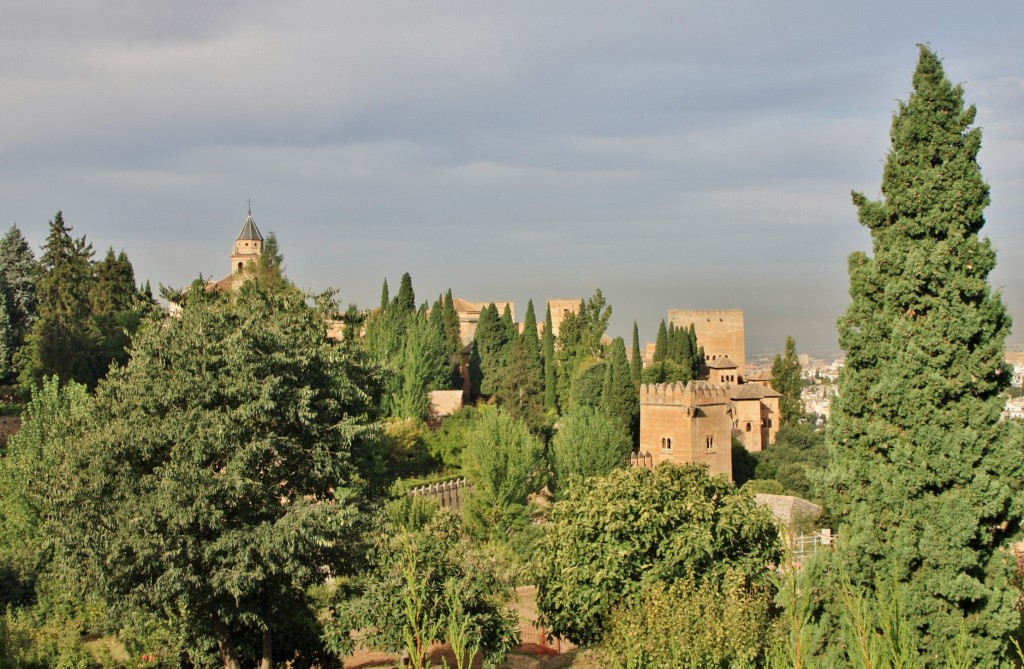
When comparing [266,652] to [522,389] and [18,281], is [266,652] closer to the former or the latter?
[522,389]

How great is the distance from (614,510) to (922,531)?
17.2 ft

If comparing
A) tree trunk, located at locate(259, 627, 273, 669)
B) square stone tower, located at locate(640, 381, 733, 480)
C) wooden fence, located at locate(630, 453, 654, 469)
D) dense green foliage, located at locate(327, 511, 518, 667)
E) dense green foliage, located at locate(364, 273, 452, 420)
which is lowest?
tree trunk, located at locate(259, 627, 273, 669)

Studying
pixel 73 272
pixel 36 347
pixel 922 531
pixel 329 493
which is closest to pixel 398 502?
pixel 329 493

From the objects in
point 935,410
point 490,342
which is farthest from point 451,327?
point 935,410

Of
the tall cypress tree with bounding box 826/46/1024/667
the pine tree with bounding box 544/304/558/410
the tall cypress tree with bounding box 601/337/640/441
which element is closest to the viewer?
the tall cypress tree with bounding box 826/46/1024/667

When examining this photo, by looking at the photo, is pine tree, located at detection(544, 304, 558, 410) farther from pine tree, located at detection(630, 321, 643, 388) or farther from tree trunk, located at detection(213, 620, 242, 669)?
tree trunk, located at detection(213, 620, 242, 669)

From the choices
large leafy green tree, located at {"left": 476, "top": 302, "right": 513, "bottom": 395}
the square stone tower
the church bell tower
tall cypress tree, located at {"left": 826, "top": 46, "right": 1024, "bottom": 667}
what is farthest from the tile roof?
tall cypress tree, located at {"left": 826, "top": 46, "right": 1024, "bottom": 667}

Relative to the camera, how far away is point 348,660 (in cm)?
1772

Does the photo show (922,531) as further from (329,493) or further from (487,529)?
(487,529)

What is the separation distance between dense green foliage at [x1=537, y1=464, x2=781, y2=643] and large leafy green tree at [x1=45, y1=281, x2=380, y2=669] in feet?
12.1

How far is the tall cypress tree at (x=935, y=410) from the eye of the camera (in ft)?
35.1

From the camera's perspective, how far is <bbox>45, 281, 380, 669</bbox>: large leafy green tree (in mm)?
13047

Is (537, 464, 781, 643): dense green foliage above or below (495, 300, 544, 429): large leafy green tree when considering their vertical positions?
below

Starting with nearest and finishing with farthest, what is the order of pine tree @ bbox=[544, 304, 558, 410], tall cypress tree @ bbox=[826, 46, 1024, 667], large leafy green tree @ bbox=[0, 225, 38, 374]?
tall cypress tree @ bbox=[826, 46, 1024, 667] → large leafy green tree @ bbox=[0, 225, 38, 374] → pine tree @ bbox=[544, 304, 558, 410]
